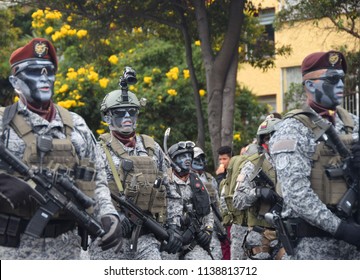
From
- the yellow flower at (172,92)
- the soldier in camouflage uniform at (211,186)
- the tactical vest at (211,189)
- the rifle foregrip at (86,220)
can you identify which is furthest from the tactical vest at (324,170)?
the yellow flower at (172,92)

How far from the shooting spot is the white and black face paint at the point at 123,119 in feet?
33.8

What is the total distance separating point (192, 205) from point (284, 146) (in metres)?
4.96

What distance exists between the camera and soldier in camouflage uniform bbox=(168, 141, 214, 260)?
12094mm

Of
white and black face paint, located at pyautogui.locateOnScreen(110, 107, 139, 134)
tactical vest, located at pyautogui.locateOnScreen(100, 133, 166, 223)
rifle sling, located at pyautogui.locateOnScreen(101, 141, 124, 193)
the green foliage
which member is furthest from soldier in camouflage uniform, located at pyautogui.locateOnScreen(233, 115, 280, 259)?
the green foliage

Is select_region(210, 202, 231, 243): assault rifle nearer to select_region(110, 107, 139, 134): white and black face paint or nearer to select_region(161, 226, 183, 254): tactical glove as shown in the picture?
select_region(161, 226, 183, 254): tactical glove

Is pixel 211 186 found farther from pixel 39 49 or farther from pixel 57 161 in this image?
pixel 57 161

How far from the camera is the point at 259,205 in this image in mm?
11461

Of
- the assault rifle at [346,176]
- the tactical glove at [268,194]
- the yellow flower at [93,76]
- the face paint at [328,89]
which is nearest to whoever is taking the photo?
the assault rifle at [346,176]

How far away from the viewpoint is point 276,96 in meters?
29.5

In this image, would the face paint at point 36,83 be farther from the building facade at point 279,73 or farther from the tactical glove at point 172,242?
the building facade at point 279,73

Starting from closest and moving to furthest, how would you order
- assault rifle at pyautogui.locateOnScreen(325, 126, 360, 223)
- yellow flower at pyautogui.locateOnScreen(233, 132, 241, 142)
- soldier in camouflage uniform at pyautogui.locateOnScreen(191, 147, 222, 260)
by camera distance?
1. assault rifle at pyautogui.locateOnScreen(325, 126, 360, 223)
2. soldier in camouflage uniform at pyautogui.locateOnScreen(191, 147, 222, 260)
3. yellow flower at pyautogui.locateOnScreen(233, 132, 241, 142)

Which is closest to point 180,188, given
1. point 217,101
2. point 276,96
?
→ point 217,101

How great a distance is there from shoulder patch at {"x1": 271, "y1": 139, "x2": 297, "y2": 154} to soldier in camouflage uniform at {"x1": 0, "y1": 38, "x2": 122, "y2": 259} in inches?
46.9

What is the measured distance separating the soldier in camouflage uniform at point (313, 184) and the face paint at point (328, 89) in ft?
0.05
